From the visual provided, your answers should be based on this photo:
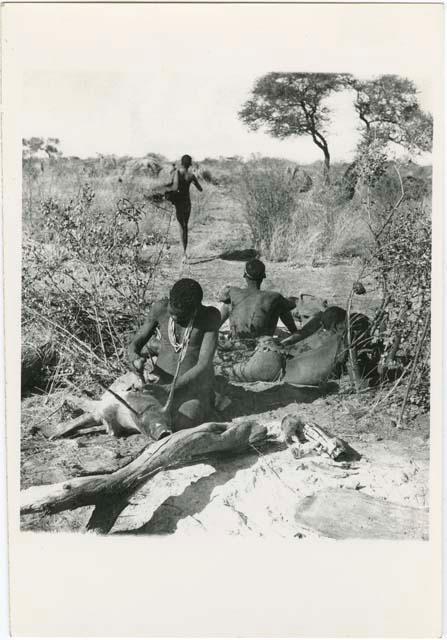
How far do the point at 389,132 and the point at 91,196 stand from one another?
2752 mm

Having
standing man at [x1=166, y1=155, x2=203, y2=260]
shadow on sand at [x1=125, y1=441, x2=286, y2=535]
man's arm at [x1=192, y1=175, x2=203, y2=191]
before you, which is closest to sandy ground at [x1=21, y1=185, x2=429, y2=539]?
shadow on sand at [x1=125, y1=441, x2=286, y2=535]

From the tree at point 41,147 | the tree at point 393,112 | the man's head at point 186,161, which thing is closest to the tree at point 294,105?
the tree at point 393,112

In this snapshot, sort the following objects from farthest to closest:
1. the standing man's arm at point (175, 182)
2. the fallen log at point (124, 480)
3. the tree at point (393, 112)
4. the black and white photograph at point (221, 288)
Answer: the standing man's arm at point (175, 182) < the tree at point (393, 112) < the black and white photograph at point (221, 288) < the fallen log at point (124, 480)

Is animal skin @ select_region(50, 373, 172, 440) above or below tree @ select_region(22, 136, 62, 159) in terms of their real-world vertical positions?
below

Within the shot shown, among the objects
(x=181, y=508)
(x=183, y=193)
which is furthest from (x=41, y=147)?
(x=181, y=508)

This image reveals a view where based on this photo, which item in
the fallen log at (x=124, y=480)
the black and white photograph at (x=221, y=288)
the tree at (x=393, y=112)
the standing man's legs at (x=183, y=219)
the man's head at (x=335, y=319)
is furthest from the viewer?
the standing man's legs at (x=183, y=219)

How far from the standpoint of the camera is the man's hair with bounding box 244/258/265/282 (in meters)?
8.40

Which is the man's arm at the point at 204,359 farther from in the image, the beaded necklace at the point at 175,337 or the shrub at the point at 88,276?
the shrub at the point at 88,276

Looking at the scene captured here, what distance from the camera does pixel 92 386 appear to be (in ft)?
27.2

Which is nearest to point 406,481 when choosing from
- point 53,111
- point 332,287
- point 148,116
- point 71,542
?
point 332,287

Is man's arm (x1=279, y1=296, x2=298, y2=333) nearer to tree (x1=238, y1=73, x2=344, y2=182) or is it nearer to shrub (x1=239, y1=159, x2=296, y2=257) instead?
shrub (x1=239, y1=159, x2=296, y2=257)

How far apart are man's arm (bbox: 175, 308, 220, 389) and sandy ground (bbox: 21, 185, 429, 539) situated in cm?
44

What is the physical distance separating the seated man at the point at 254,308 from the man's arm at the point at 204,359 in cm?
44

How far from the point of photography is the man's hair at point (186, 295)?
310 inches
